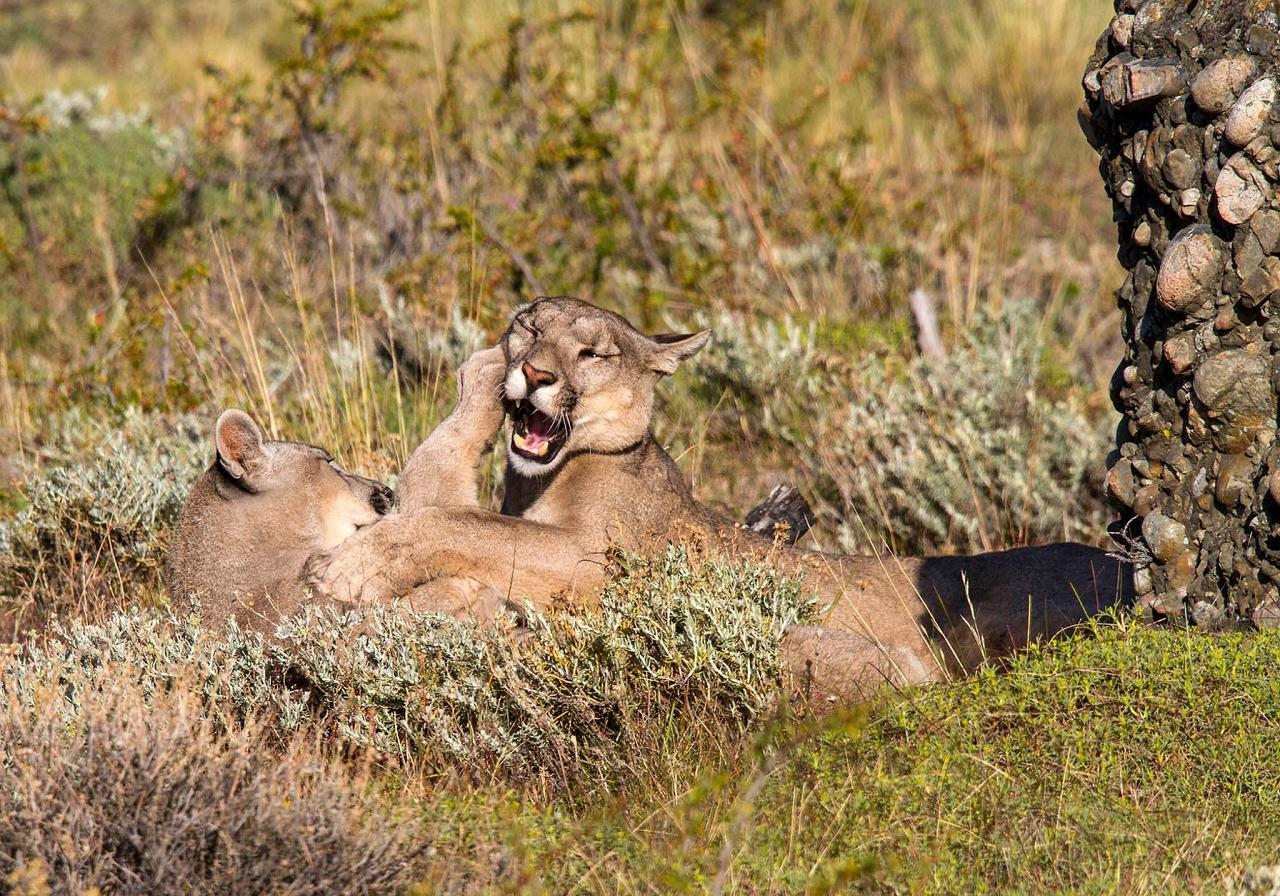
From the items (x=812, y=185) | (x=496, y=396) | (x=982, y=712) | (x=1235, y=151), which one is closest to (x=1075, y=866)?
(x=982, y=712)

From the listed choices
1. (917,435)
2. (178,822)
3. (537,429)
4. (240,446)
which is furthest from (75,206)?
(178,822)

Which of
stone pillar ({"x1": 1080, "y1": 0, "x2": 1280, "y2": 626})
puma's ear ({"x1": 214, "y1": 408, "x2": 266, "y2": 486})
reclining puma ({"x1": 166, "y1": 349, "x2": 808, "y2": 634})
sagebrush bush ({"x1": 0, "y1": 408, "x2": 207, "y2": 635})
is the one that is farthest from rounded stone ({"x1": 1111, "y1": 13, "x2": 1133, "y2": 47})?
sagebrush bush ({"x1": 0, "y1": 408, "x2": 207, "y2": 635})

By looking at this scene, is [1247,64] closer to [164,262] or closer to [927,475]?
[927,475]

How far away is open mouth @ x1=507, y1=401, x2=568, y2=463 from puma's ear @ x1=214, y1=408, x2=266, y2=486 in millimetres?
1088

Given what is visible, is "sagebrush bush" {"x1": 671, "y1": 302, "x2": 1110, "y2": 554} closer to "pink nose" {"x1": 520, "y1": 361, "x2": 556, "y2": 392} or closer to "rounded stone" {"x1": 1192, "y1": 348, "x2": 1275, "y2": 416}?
"pink nose" {"x1": 520, "y1": 361, "x2": 556, "y2": 392}

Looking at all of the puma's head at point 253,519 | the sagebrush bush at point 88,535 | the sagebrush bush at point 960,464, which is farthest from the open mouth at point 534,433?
the sagebrush bush at point 960,464

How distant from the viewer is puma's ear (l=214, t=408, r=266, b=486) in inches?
225

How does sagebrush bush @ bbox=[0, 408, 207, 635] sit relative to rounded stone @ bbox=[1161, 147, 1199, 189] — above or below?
below

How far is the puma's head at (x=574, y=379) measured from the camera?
19.9 ft

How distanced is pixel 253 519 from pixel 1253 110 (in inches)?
158

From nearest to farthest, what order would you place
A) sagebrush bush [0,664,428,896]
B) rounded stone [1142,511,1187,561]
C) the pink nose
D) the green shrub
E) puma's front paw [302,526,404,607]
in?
sagebrush bush [0,664,428,896], rounded stone [1142,511,1187,561], puma's front paw [302,526,404,607], the pink nose, the green shrub

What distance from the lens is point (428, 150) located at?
1104cm

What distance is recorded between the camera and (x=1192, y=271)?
451cm

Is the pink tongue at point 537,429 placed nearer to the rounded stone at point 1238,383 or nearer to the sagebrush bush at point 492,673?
the sagebrush bush at point 492,673
